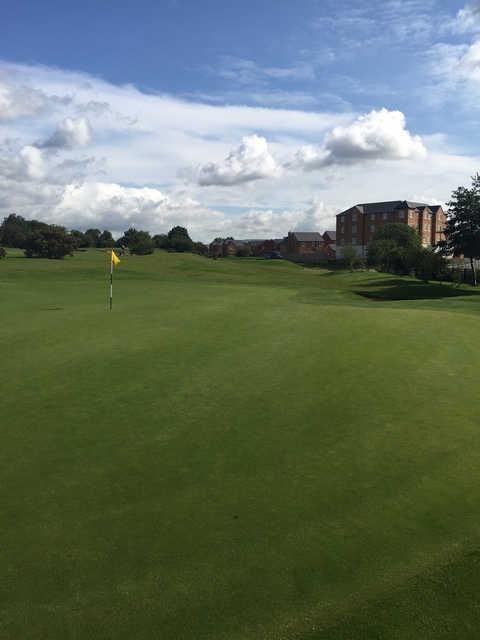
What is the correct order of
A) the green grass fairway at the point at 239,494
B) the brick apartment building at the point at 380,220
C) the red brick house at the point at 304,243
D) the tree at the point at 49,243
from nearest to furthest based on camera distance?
the green grass fairway at the point at 239,494 → the tree at the point at 49,243 → the brick apartment building at the point at 380,220 → the red brick house at the point at 304,243

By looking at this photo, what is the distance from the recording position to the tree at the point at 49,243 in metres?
97.7

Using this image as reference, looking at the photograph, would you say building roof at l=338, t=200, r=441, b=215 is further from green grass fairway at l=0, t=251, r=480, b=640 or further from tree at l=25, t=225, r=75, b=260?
green grass fairway at l=0, t=251, r=480, b=640

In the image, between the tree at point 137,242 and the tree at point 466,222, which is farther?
the tree at point 137,242

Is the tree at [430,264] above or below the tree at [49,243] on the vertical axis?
below

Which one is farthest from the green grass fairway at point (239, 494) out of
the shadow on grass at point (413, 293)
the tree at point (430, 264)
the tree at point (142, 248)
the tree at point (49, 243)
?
the tree at point (142, 248)

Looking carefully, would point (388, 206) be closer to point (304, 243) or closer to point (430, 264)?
point (304, 243)

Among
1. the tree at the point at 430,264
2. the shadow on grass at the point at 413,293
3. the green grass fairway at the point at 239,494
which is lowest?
the green grass fairway at the point at 239,494

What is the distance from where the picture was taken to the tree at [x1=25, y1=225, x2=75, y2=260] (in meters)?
97.7

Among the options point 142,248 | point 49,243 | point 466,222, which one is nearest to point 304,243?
point 142,248

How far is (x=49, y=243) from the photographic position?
320 ft

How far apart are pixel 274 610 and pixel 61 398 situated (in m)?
8.45

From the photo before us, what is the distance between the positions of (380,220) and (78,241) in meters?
77.9

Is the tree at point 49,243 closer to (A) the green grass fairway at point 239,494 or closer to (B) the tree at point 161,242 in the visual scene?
(B) the tree at point 161,242

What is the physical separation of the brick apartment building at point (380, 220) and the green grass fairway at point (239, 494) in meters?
128
